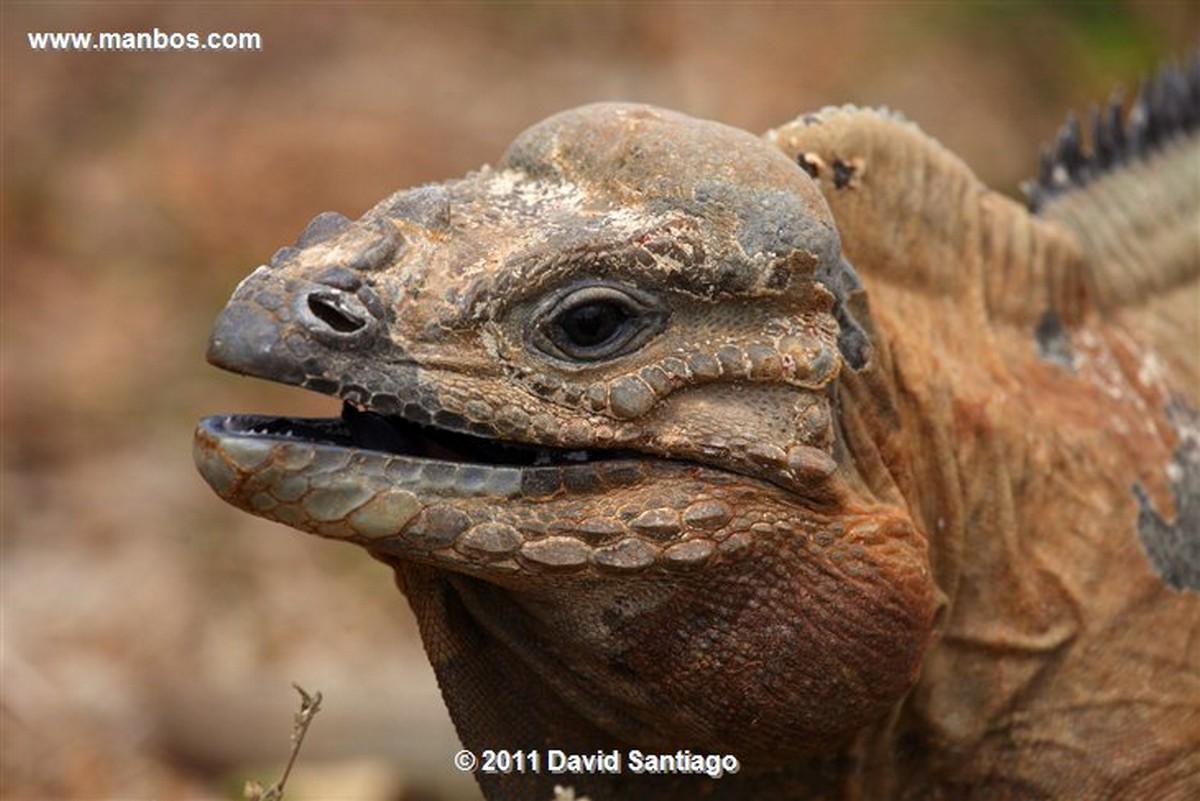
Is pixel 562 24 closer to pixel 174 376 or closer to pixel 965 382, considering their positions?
pixel 174 376

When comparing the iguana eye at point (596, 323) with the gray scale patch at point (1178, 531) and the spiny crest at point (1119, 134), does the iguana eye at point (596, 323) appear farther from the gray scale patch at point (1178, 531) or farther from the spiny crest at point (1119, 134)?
the spiny crest at point (1119, 134)

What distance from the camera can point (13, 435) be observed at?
43.0 ft

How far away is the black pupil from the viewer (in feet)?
15.0

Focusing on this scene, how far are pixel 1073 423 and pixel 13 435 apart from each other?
352 inches

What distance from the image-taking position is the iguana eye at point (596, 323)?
4562 millimetres

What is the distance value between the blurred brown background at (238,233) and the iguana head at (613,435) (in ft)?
15.1

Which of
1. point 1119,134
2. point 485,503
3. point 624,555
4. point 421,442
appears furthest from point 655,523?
point 1119,134

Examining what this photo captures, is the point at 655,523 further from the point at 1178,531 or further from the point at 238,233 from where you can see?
the point at 238,233

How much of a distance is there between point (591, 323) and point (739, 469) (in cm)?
46

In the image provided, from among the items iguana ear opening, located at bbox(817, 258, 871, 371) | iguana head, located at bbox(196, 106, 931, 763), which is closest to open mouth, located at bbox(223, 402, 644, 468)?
iguana head, located at bbox(196, 106, 931, 763)

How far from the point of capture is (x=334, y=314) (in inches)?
173

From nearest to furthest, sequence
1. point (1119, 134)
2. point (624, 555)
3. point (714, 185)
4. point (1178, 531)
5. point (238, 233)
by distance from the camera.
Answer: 1. point (624, 555)
2. point (714, 185)
3. point (1178, 531)
4. point (1119, 134)
5. point (238, 233)

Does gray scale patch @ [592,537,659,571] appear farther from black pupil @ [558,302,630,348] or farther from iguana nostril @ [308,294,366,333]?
iguana nostril @ [308,294,366,333]

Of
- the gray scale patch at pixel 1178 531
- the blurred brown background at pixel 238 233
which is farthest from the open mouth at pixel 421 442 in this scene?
the blurred brown background at pixel 238 233
